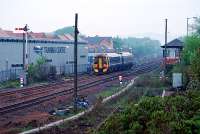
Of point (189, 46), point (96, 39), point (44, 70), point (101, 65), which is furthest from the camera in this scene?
point (96, 39)

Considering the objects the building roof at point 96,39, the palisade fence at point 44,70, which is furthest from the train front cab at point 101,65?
the building roof at point 96,39

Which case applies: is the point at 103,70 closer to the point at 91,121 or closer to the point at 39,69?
the point at 39,69

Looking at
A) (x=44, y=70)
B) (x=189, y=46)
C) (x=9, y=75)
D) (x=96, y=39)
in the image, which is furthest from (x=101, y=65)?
(x=96, y=39)

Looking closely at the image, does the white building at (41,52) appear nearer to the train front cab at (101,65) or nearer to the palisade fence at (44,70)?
the palisade fence at (44,70)

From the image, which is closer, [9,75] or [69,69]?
[9,75]

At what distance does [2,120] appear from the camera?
23453mm

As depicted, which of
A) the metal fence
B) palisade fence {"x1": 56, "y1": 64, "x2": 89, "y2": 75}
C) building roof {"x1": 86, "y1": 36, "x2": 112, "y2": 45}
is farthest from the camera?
A: building roof {"x1": 86, "y1": 36, "x2": 112, "y2": 45}

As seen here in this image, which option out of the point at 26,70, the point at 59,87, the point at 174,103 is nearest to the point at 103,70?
the point at 26,70

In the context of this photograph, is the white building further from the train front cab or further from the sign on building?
the sign on building

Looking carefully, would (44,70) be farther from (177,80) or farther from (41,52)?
(177,80)

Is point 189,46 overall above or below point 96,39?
below

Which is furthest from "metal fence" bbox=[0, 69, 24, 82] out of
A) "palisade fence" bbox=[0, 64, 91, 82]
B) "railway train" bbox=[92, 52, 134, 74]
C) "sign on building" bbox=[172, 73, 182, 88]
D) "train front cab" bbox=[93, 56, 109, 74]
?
"sign on building" bbox=[172, 73, 182, 88]

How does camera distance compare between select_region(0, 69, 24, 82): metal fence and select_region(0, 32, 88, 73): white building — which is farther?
select_region(0, 32, 88, 73): white building

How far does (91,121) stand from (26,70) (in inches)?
963
